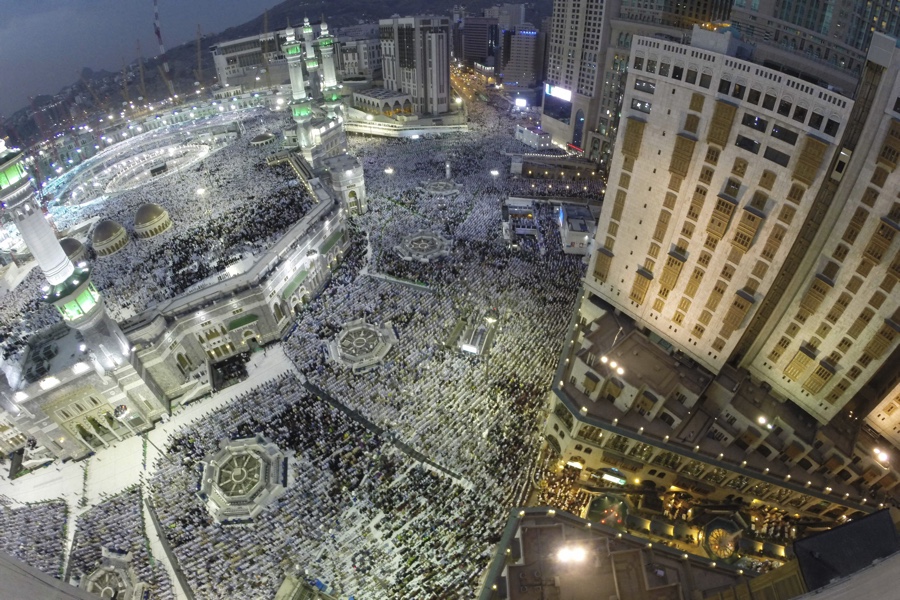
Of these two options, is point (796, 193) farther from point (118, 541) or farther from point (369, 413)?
point (118, 541)

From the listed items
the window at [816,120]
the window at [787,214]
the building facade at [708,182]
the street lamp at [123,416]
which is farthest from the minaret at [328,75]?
the window at [816,120]

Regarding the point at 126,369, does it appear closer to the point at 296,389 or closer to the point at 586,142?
the point at 296,389

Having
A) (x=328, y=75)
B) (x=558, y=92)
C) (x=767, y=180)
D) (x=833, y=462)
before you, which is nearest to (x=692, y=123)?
(x=767, y=180)

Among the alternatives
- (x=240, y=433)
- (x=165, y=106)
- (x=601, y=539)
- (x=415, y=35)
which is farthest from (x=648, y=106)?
(x=165, y=106)

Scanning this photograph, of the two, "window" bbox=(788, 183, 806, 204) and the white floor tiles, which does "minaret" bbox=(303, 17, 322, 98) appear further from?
"window" bbox=(788, 183, 806, 204)

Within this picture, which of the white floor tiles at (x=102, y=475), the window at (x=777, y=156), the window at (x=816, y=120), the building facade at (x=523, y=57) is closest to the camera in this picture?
the window at (x=816, y=120)

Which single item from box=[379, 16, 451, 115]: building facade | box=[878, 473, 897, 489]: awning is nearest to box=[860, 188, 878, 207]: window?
box=[878, 473, 897, 489]: awning

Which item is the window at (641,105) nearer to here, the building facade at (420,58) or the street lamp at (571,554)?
the street lamp at (571,554)
